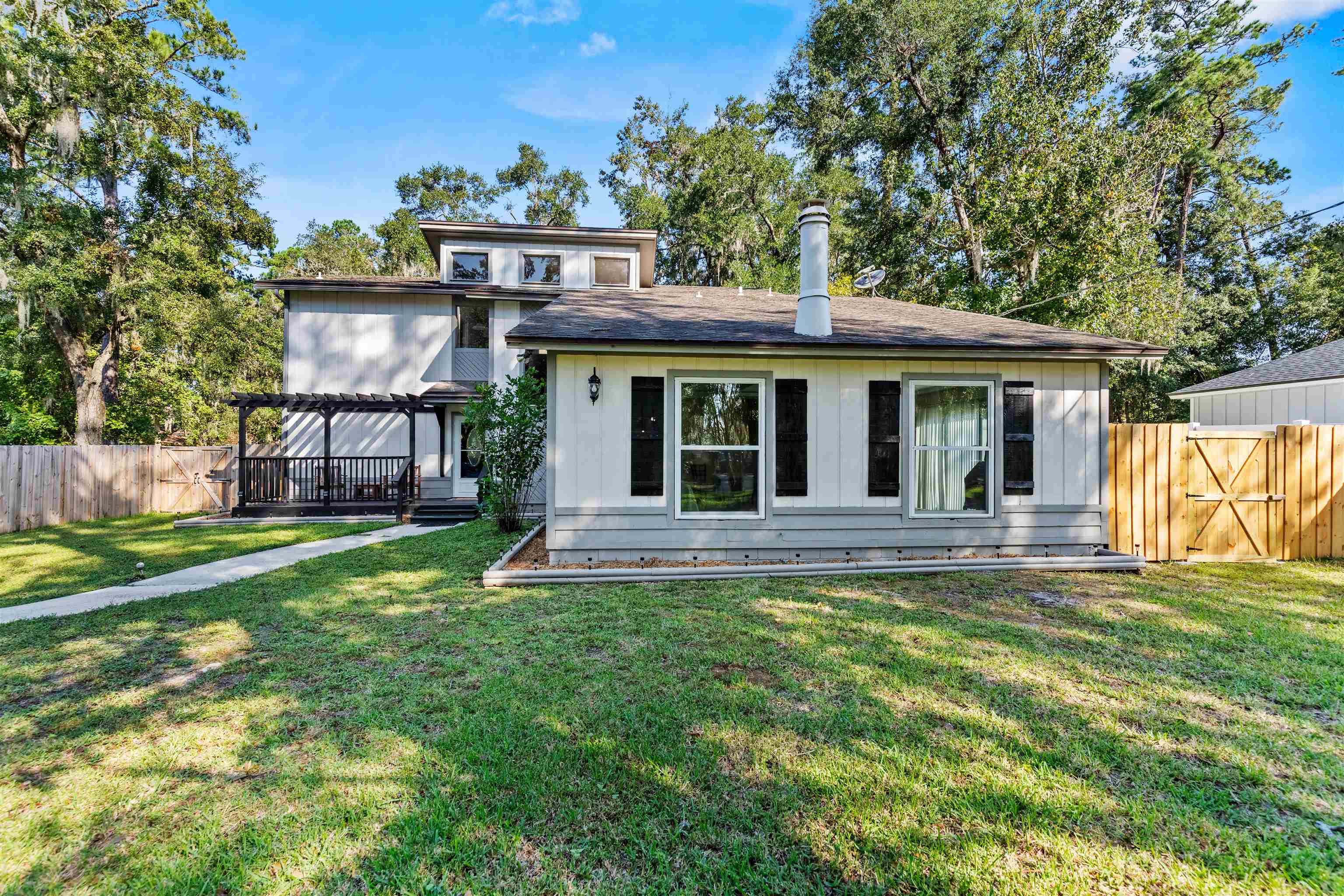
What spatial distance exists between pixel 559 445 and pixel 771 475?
2450 millimetres

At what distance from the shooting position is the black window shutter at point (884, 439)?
6.62 metres

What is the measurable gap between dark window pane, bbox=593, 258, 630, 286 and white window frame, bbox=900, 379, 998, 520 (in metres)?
10.1

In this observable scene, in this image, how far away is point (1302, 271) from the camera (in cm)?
1919

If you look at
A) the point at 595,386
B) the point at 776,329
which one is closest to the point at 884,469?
the point at 776,329

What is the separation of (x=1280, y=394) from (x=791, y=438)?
1078 centimetres

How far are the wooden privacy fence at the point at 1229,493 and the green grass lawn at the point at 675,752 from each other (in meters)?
2.06

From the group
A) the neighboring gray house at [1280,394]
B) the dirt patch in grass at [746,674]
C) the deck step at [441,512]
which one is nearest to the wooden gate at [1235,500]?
the neighboring gray house at [1280,394]

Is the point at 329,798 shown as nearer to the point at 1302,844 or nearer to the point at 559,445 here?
the point at 1302,844

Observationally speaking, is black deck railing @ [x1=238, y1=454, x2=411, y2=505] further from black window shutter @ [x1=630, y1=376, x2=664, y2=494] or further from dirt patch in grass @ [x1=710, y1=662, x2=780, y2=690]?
dirt patch in grass @ [x1=710, y1=662, x2=780, y2=690]

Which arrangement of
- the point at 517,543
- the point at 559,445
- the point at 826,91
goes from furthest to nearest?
the point at 826,91
the point at 517,543
the point at 559,445

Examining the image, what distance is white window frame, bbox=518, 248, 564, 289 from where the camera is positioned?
14.9 m

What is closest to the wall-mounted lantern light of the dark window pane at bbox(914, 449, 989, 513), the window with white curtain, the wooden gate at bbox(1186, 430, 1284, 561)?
the window with white curtain

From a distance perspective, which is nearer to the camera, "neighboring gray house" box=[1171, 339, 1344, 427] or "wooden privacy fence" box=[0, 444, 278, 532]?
"neighboring gray house" box=[1171, 339, 1344, 427]

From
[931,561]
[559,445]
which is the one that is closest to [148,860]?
[559,445]
